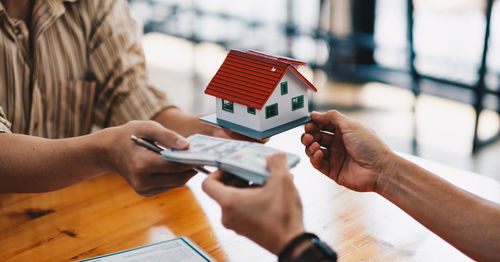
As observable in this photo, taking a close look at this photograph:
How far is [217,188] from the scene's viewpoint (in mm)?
1001

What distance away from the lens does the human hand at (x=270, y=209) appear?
88 cm

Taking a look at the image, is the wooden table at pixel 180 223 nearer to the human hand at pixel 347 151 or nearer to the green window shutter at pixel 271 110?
the human hand at pixel 347 151

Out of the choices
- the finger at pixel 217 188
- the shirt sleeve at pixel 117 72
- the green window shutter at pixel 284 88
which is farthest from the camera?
the shirt sleeve at pixel 117 72

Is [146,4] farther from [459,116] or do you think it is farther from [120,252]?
[120,252]

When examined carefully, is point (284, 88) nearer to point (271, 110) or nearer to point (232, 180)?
point (271, 110)

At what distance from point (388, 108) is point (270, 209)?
370cm

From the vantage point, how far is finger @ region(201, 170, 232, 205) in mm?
970

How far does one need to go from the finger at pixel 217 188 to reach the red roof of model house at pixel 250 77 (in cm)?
25

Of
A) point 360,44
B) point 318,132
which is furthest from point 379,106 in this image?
point 318,132

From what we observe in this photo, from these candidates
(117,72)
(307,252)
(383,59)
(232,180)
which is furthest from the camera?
(383,59)

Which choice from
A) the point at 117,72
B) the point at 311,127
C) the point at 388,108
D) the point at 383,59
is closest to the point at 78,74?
the point at 117,72

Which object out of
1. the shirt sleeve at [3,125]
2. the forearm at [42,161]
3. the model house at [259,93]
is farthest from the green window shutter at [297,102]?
the shirt sleeve at [3,125]

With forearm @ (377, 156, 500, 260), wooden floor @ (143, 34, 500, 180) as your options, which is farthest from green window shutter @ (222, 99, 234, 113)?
wooden floor @ (143, 34, 500, 180)

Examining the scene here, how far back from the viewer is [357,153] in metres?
1.33
